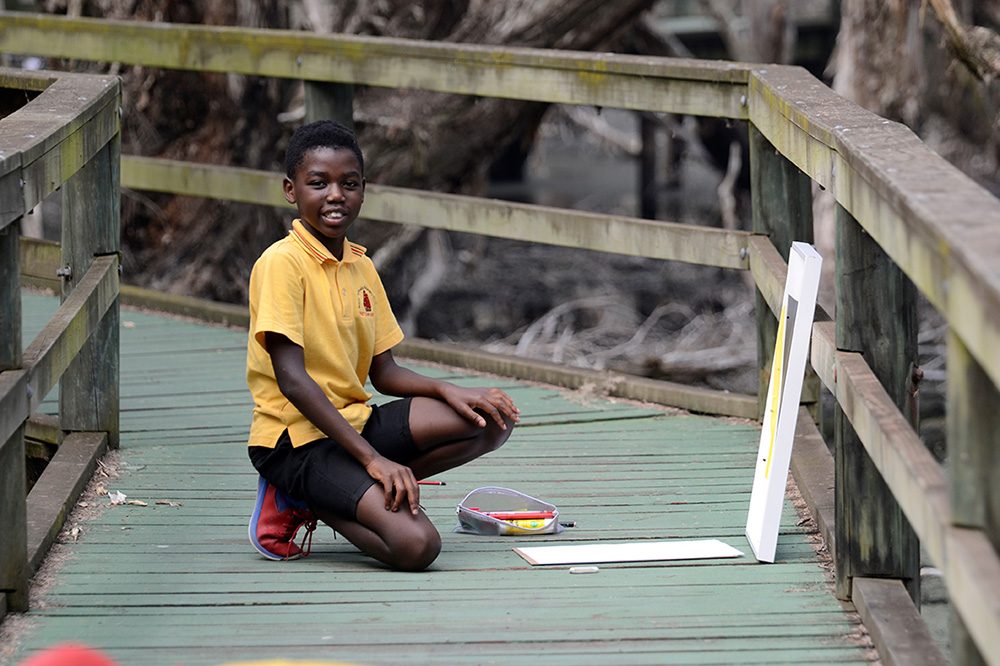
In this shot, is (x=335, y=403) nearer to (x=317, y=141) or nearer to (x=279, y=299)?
(x=279, y=299)

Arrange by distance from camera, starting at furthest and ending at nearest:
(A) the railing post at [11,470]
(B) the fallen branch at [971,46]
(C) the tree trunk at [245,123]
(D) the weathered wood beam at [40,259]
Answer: (C) the tree trunk at [245,123] → (B) the fallen branch at [971,46] → (D) the weathered wood beam at [40,259] → (A) the railing post at [11,470]

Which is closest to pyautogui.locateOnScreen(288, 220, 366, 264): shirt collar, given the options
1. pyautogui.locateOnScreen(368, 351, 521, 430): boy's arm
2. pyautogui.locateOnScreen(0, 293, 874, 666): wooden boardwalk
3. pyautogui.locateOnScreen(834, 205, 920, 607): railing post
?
pyautogui.locateOnScreen(368, 351, 521, 430): boy's arm

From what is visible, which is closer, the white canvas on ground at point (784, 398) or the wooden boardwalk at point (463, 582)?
Answer: the wooden boardwalk at point (463, 582)

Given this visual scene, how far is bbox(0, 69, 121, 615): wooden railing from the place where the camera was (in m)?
2.77

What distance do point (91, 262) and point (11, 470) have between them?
1293mm

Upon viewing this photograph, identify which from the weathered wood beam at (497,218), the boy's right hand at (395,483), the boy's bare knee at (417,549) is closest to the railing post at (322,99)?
the weathered wood beam at (497,218)

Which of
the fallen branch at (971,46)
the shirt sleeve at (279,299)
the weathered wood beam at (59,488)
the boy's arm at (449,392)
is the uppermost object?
the fallen branch at (971,46)

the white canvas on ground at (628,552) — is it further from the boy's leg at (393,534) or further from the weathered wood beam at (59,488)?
the weathered wood beam at (59,488)

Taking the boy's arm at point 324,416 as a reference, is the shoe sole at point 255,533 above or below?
below

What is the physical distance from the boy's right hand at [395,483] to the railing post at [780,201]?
5.30ft

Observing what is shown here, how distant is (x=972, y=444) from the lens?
183cm

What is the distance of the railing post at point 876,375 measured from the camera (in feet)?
9.09

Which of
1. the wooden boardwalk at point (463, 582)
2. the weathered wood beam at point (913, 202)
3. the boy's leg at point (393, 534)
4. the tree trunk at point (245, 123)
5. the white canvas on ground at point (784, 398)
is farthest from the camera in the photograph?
the tree trunk at point (245, 123)

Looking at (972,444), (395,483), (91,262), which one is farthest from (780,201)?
(972,444)
